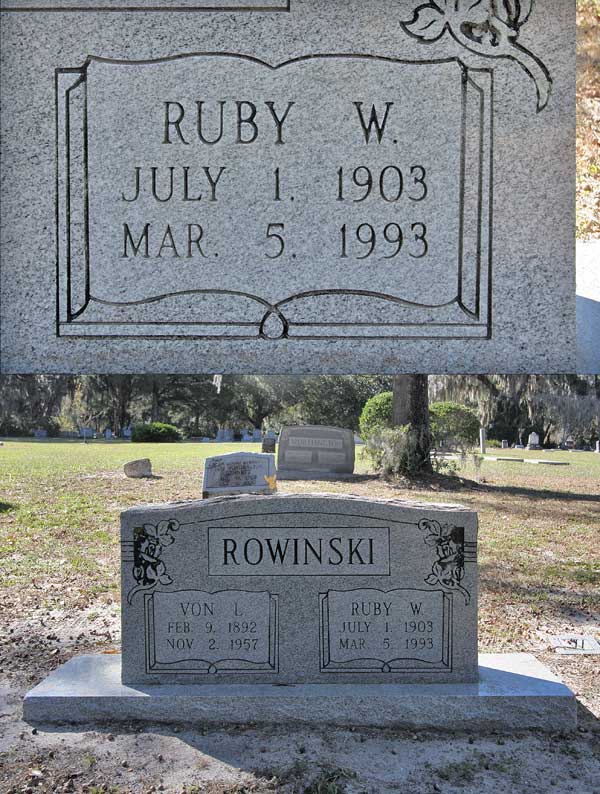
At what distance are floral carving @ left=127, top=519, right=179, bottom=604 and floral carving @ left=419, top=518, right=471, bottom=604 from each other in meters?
1.25

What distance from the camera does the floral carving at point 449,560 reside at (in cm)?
374

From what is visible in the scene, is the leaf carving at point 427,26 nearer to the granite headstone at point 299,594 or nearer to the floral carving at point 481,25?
the floral carving at point 481,25

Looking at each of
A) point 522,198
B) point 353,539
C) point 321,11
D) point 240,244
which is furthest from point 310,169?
point 353,539

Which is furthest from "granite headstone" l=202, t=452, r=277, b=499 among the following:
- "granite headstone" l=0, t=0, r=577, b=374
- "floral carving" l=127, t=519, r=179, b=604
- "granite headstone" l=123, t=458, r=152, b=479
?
"granite headstone" l=0, t=0, r=577, b=374

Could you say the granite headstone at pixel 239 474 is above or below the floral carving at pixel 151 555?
below

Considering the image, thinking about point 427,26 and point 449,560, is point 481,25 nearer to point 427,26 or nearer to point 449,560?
point 427,26

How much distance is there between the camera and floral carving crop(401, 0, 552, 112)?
2135 millimetres

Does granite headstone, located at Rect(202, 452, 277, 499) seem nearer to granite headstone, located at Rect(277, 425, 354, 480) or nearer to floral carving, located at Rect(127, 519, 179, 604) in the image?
granite headstone, located at Rect(277, 425, 354, 480)

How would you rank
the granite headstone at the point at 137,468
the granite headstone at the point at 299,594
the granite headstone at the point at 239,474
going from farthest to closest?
1. the granite headstone at the point at 137,468
2. the granite headstone at the point at 239,474
3. the granite headstone at the point at 299,594

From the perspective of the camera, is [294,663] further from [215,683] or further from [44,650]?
[44,650]

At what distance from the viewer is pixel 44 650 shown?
496 centimetres

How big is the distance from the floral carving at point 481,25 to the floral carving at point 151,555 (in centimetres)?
248

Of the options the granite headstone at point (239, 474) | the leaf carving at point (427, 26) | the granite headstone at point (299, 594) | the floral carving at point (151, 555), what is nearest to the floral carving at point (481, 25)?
the leaf carving at point (427, 26)

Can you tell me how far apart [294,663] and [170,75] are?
2.71 m
